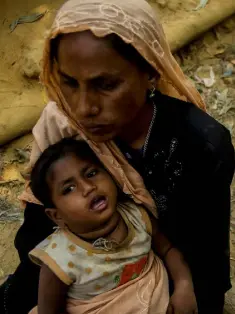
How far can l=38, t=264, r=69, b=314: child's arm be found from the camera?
6.09ft

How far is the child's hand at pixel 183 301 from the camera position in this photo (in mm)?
1968

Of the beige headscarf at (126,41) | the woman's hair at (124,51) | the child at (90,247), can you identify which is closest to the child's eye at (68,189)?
the child at (90,247)

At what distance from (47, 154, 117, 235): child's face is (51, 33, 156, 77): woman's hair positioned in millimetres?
350

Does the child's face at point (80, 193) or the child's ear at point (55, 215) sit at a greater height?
the child's face at point (80, 193)

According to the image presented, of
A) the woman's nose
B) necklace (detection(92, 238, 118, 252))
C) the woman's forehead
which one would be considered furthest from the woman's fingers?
the woman's forehead

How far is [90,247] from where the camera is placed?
1.86 metres

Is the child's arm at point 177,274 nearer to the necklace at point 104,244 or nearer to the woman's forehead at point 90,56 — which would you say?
the necklace at point 104,244

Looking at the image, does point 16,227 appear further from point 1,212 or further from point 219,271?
point 219,271

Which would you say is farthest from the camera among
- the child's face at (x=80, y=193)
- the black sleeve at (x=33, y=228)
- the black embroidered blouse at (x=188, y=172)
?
the black sleeve at (x=33, y=228)

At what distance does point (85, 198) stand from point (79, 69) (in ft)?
1.32

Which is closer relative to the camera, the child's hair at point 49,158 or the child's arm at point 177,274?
the child's hair at point 49,158

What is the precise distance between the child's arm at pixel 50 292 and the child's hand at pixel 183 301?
1.25 ft

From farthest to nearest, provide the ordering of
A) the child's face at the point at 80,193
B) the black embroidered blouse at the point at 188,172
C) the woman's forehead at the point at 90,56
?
the black embroidered blouse at the point at 188,172 < the child's face at the point at 80,193 < the woman's forehead at the point at 90,56

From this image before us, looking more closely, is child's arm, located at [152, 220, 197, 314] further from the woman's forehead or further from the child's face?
the woman's forehead
